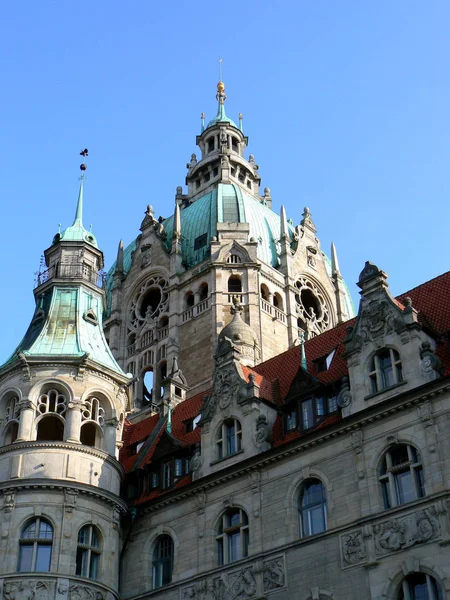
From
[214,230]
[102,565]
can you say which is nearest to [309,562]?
[102,565]

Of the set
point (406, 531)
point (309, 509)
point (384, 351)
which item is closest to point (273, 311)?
point (384, 351)

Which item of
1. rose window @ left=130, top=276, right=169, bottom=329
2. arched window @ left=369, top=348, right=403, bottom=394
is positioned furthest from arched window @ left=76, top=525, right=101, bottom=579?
rose window @ left=130, top=276, right=169, bottom=329

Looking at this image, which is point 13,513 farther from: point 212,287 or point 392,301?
point 212,287

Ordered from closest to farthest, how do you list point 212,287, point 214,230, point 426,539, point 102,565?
1. point 426,539
2. point 102,565
3. point 212,287
4. point 214,230

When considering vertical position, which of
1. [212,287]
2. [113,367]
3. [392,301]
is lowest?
[392,301]

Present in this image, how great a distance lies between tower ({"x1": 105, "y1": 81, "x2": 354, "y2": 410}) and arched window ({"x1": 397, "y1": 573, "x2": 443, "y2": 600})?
28106mm

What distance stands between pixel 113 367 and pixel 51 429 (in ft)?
11.1

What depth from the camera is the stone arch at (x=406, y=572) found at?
25.8 m

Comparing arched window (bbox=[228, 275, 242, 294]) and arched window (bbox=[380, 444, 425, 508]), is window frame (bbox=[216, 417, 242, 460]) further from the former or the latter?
arched window (bbox=[228, 275, 242, 294])

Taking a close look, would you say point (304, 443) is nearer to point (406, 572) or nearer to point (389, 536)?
point (389, 536)

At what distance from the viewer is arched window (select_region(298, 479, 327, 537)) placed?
2947 cm

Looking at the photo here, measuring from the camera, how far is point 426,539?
26.3 m

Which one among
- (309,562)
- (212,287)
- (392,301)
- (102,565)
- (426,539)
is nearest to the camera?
(426,539)

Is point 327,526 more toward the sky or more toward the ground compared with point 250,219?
more toward the ground
